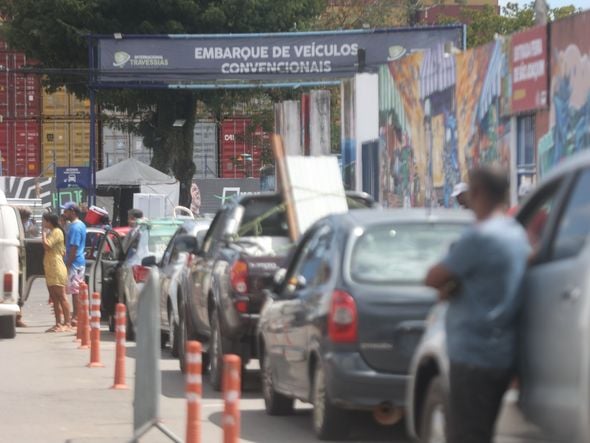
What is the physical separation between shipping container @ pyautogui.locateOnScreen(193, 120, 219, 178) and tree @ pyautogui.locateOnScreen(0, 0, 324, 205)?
29.5 meters

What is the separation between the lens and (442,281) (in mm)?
6996

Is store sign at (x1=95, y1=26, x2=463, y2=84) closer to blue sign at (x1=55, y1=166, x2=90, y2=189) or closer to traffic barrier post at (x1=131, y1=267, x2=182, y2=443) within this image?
blue sign at (x1=55, y1=166, x2=90, y2=189)

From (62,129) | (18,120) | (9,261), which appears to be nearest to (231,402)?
(9,261)

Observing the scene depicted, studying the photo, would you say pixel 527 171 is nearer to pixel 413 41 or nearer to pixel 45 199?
pixel 413 41

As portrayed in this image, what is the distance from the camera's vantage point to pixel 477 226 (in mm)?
6918

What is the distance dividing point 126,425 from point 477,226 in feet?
20.6

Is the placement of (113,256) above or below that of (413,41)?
below

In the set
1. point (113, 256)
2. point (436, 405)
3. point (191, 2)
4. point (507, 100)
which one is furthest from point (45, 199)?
point (436, 405)

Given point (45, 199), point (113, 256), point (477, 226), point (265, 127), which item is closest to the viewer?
point (477, 226)

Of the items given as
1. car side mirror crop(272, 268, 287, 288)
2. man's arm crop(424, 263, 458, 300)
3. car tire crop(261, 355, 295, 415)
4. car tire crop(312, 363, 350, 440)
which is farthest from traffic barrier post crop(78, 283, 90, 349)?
man's arm crop(424, 263, 458, 300)

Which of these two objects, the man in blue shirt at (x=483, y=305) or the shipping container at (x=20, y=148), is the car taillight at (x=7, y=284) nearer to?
the man in blue shirt at (x=483, y=305)

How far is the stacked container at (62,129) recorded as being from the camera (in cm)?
8381

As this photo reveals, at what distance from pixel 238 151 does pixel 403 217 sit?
7621 centimetres

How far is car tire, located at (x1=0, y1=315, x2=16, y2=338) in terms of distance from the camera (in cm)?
2211
